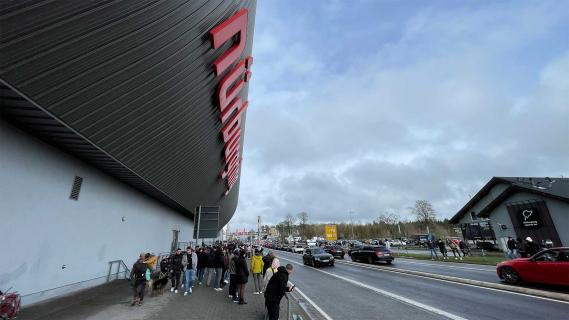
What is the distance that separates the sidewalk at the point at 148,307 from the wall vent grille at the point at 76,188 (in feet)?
12.1

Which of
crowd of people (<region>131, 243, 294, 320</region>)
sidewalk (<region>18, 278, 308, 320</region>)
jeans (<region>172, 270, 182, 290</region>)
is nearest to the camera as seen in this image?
crowd of people (<region>131, 243, 294, 320</region>)

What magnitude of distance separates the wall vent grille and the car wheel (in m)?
18.4

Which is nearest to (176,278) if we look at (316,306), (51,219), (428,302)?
(51,219)

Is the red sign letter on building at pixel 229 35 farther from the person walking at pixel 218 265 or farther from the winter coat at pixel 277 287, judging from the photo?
the person walking at pixel 218 265

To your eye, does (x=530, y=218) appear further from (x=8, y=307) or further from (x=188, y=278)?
(x=8, y=307)

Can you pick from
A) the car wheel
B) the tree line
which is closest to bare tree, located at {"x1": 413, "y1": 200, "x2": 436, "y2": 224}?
the tree line

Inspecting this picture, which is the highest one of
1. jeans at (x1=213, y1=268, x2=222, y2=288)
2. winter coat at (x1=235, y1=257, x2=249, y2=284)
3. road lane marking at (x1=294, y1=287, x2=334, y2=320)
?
winter coat at (x1=235, y1=257, x2=249, y2=284)

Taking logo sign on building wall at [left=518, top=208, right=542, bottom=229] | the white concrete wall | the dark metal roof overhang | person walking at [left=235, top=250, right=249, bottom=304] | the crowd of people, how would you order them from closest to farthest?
1. the dark metal roof overhang
2. the crowd of people
3. the white concrete wall
4. person walking at [left=235, top=250, right=249, bottom=304]
5. logo sign on building wall at [left=518, top=208, right=542, bottom=229]

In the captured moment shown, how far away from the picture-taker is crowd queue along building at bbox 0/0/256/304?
5.34 metres

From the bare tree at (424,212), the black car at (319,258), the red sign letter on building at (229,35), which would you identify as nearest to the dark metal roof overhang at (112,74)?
the red sign letter on building at (229,35)

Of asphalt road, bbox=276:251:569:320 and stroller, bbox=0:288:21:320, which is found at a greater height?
stroller, bbox=0:288:21:320

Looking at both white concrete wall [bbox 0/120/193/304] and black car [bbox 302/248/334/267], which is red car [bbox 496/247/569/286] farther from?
white concrete wall [bbox 0/120/193/304]

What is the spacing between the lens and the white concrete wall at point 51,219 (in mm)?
7332

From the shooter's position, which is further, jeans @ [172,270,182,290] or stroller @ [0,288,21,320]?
jeans @ [172,270,182,290]
